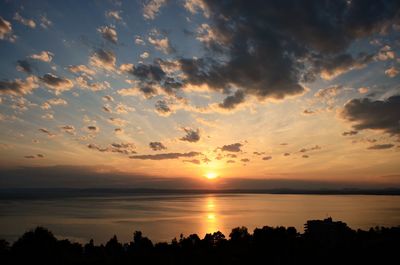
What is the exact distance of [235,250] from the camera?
206 ft

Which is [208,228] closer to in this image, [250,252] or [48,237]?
[250,252]

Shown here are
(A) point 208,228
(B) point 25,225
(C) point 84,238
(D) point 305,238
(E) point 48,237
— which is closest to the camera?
(E) point 48,237

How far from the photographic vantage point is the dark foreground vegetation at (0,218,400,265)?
46.0 meters

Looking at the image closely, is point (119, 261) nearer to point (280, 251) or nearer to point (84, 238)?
point (280, 251)

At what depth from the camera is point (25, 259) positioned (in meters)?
43.0

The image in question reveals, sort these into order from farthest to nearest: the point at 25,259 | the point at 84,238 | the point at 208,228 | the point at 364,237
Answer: the point at 208,228
the point at 84,238
the point at 364,237
the point at 25,259

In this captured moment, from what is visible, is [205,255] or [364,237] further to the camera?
[364,237]

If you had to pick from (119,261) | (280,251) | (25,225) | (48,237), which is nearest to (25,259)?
(48,237)

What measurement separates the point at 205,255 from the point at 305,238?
21190mm

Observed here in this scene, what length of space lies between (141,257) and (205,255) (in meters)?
12.2

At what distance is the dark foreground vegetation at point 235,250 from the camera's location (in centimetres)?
4600

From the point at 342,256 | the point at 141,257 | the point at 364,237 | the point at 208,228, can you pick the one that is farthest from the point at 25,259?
the point at 208,228

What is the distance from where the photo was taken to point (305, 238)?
6725cm

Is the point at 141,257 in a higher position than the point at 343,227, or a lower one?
lower
